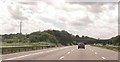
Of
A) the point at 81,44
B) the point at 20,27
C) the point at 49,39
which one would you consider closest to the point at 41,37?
the point at 49,39

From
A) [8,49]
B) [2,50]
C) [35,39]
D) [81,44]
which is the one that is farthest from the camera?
[35,39]

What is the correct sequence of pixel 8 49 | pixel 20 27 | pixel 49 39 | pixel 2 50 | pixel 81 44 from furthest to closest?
pixel 49 39
pixel 20 27
pixel 81 44
pixel 8 49
pixel 2 50

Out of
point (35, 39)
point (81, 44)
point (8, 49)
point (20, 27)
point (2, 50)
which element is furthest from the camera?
point (35, 39)

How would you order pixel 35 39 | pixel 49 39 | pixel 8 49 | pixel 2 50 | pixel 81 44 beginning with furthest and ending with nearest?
pixel 49 39
pixel 35 39
pixel 81 44
pixel 8 49
pixel 2 50

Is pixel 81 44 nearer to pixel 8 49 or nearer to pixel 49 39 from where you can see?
pixel 8 49

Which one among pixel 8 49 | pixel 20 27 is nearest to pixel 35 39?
pixel 20 27

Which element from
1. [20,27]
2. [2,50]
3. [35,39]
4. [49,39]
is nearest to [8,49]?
[2,50]

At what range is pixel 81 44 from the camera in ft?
224

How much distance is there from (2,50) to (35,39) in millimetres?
118318

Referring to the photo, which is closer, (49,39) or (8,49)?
(8,49)

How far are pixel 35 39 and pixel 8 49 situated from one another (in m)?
116

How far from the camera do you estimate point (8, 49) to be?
39875mm

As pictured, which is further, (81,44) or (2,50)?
(81,44)

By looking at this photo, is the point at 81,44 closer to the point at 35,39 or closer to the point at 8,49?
the point at 8,49
